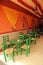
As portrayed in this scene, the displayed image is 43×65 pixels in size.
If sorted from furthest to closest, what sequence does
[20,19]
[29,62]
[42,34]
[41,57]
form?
[42,34]
[20,19]
[41,57]
[29,62]

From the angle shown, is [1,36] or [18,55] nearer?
[18,55]

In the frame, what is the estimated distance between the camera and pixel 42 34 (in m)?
9.64

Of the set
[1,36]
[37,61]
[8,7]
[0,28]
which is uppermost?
[8,7]

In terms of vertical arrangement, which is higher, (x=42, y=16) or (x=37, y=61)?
(x=42, y=16)

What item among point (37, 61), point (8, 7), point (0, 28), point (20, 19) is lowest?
point (37, 61)

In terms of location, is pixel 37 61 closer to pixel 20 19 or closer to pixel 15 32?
pixel 15 32

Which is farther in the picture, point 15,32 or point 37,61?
point 15,32

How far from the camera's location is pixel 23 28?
723cm

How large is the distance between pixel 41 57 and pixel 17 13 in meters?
3.31

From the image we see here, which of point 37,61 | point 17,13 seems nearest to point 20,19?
point 17,13

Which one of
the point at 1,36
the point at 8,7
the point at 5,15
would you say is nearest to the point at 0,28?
the point at 1,36

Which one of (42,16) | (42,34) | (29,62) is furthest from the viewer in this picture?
(42,16)

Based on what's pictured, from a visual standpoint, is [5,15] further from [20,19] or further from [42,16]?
[42,16]

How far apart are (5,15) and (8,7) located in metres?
0.51
